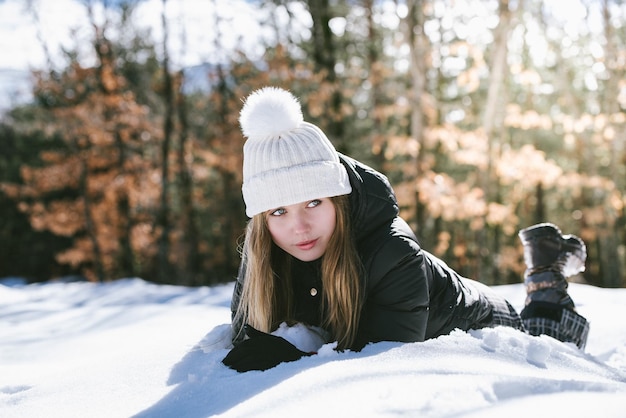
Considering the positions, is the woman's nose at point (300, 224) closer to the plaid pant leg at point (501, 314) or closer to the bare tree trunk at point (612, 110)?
the plaid pant leg at point (501, 314)

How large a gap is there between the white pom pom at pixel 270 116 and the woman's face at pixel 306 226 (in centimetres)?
29

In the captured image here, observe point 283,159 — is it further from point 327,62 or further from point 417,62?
point 327,62

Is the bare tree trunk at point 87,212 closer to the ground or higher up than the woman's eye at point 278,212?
closer to the ground

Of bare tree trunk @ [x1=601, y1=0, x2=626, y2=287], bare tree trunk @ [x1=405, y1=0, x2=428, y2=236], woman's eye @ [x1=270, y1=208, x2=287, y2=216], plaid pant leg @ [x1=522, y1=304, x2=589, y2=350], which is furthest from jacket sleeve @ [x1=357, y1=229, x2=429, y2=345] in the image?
bare tree trunk @ [x1=601, y1=0, x2=626, y2=287]

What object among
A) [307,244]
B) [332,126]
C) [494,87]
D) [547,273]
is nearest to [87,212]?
[332,126]

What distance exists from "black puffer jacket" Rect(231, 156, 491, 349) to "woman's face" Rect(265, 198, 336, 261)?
0.12m

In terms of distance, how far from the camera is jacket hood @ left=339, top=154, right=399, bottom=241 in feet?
6.21

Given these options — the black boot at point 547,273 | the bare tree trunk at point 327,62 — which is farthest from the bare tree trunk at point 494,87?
the black boot at point 547,273

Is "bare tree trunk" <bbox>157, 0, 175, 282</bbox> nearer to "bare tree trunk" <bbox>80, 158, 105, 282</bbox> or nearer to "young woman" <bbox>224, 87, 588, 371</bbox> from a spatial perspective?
"bare tree trunk" <bbox>80, 158, 105, 282</bbox>

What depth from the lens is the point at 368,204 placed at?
6.20ft

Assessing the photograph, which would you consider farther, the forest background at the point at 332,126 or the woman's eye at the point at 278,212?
the forest background at the point at 332,126

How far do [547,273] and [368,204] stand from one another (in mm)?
1498

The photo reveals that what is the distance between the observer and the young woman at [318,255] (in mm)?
1750

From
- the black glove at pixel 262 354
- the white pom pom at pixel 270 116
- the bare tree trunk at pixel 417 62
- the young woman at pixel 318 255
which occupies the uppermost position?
the bare tree trunk at pixel 417 62
